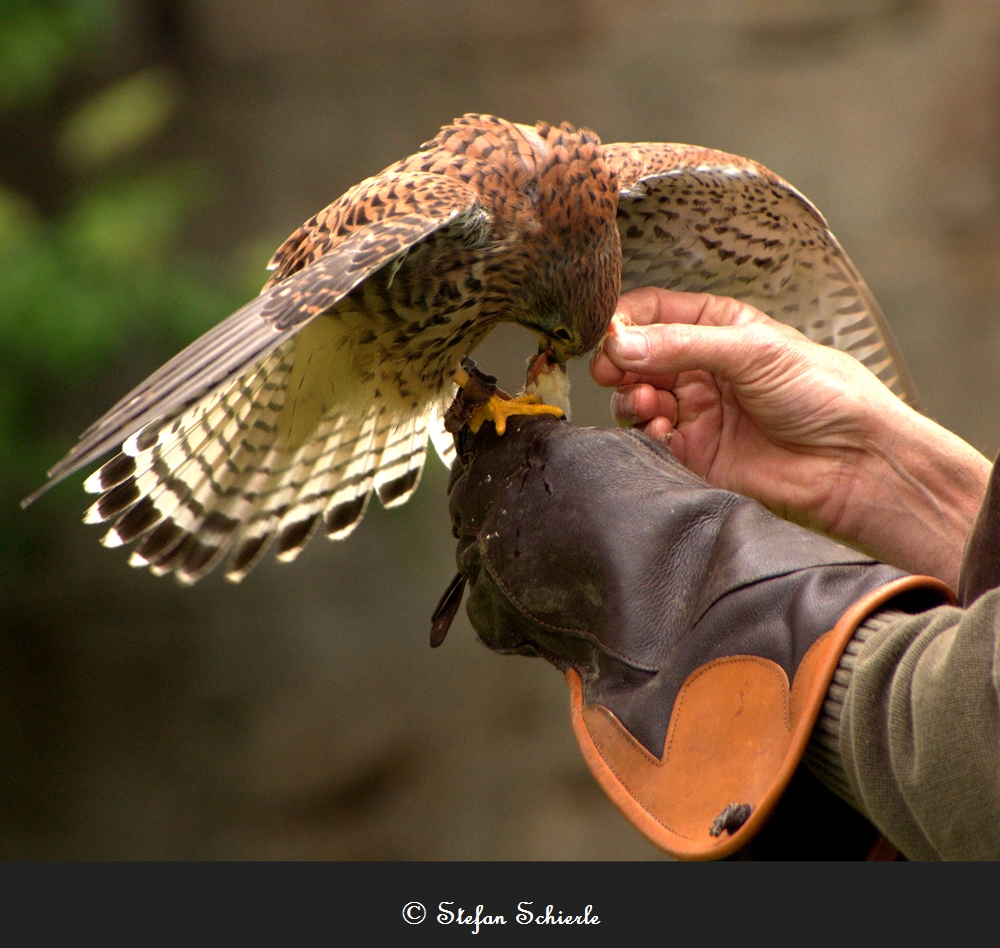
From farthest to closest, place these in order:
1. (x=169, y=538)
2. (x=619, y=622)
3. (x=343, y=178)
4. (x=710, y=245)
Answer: (x=343, y=178) < (x=710, y=245) < (x=169, y=538) < (x=619, y=622)

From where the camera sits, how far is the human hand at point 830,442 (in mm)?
2168

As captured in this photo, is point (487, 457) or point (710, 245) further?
point (710, 245)

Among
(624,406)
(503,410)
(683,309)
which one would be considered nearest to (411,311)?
(503,410)

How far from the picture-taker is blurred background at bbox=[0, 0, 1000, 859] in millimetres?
4383

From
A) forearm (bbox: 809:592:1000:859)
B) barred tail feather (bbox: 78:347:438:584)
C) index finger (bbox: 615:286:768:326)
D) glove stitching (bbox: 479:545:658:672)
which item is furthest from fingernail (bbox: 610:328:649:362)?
forearm (bbox: 809:592:1000:859)

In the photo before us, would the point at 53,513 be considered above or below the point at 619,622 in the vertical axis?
below

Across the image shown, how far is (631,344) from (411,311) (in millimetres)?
495

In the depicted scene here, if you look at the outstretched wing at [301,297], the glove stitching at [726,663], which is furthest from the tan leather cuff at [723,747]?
the outstretched wing at [301,297]

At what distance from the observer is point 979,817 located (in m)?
1.08

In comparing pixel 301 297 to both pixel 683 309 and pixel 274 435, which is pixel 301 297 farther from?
pixel 683 309

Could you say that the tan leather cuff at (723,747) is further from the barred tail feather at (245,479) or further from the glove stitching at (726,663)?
the barred tail feather at (245,479)

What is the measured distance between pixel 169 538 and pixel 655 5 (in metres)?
3.41

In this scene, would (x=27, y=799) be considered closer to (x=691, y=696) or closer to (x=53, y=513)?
(x=53, y=513)

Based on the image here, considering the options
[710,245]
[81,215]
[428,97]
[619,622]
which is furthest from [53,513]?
[619,622]
